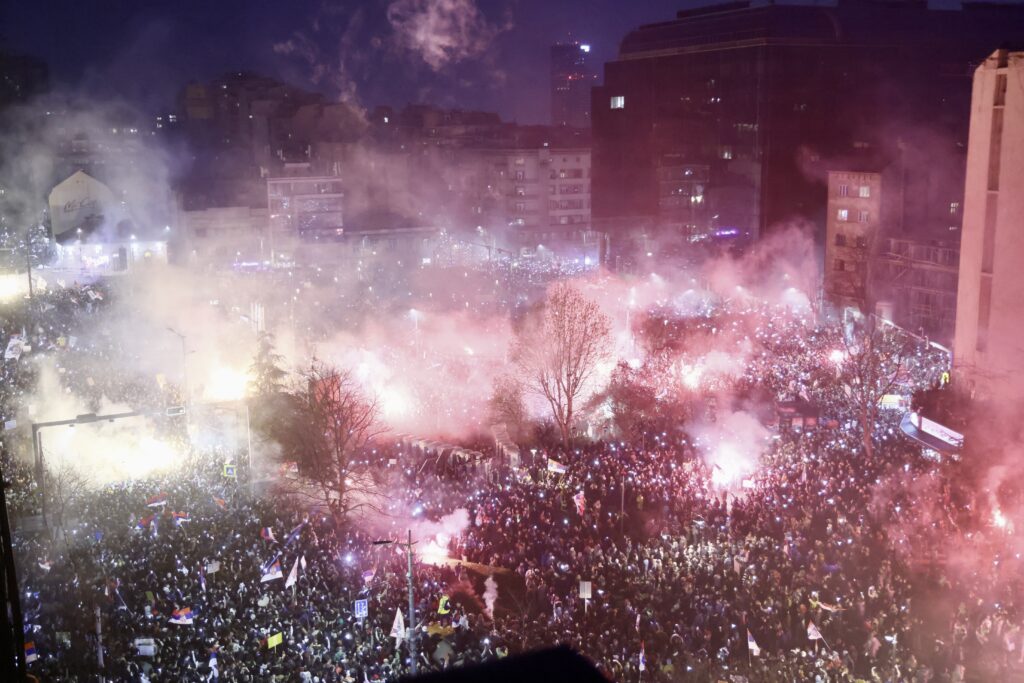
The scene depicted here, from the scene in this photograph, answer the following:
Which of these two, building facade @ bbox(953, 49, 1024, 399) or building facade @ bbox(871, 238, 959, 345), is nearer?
building facade @ bbox(953, 49, 1024, 399)

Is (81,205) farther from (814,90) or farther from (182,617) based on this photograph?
(814,90)

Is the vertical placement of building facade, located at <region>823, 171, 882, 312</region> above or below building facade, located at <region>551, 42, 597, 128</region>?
below

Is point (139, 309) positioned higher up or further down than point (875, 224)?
further down

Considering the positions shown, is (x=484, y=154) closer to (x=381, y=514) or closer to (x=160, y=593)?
(x=381, y=514)

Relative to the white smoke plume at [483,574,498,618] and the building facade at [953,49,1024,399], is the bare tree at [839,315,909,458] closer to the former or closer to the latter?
the building facade at [953,49,1024,399]

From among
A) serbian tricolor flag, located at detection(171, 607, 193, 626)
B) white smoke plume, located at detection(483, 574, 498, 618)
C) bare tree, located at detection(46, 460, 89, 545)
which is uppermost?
serbian tricolor flag, located at detection(171, 607, 193, 626)

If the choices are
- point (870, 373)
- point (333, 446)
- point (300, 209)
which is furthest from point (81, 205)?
point (870, 373)

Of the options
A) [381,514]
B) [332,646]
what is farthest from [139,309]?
[332,646]

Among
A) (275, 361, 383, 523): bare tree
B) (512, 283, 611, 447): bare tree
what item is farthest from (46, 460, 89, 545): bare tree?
(512, 283, 611, 447): bare tree
